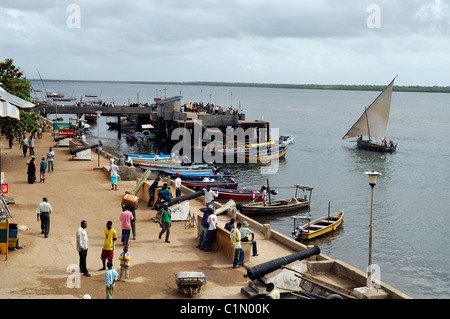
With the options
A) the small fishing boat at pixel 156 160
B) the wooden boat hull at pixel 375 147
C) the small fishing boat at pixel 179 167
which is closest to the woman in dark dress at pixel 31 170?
the small fishing boat at pixel 179 167

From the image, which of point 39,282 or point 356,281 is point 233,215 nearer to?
point 356,281

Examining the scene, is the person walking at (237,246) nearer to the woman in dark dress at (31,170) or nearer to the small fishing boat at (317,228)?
the small fishing boat at (317,228)

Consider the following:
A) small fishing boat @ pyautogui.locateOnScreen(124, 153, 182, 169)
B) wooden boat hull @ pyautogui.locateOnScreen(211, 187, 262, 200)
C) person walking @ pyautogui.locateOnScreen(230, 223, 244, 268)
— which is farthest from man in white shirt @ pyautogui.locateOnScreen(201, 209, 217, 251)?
small fishing boat @ pyautogui.locateOnScreen(124, 153, 182, 169)

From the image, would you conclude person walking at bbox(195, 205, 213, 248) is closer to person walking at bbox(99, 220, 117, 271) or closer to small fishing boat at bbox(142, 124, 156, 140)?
person walking at bbox(99, 220, 117, 271)

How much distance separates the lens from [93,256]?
16547 mm

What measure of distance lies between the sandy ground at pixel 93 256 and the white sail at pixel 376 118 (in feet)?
174

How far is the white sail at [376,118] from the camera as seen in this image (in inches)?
2822

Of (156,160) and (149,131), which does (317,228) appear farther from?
(149,131)

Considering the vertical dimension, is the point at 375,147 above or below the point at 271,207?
above

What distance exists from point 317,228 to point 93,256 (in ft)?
53.8

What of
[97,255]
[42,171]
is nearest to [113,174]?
[42,171]

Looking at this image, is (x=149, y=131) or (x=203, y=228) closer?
(x=203, y=228)

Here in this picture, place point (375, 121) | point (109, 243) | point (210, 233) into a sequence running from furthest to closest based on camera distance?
point (375, 121)
point (210, 233)
point (109, 243)

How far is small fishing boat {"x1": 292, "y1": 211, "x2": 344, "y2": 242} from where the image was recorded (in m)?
28.8
